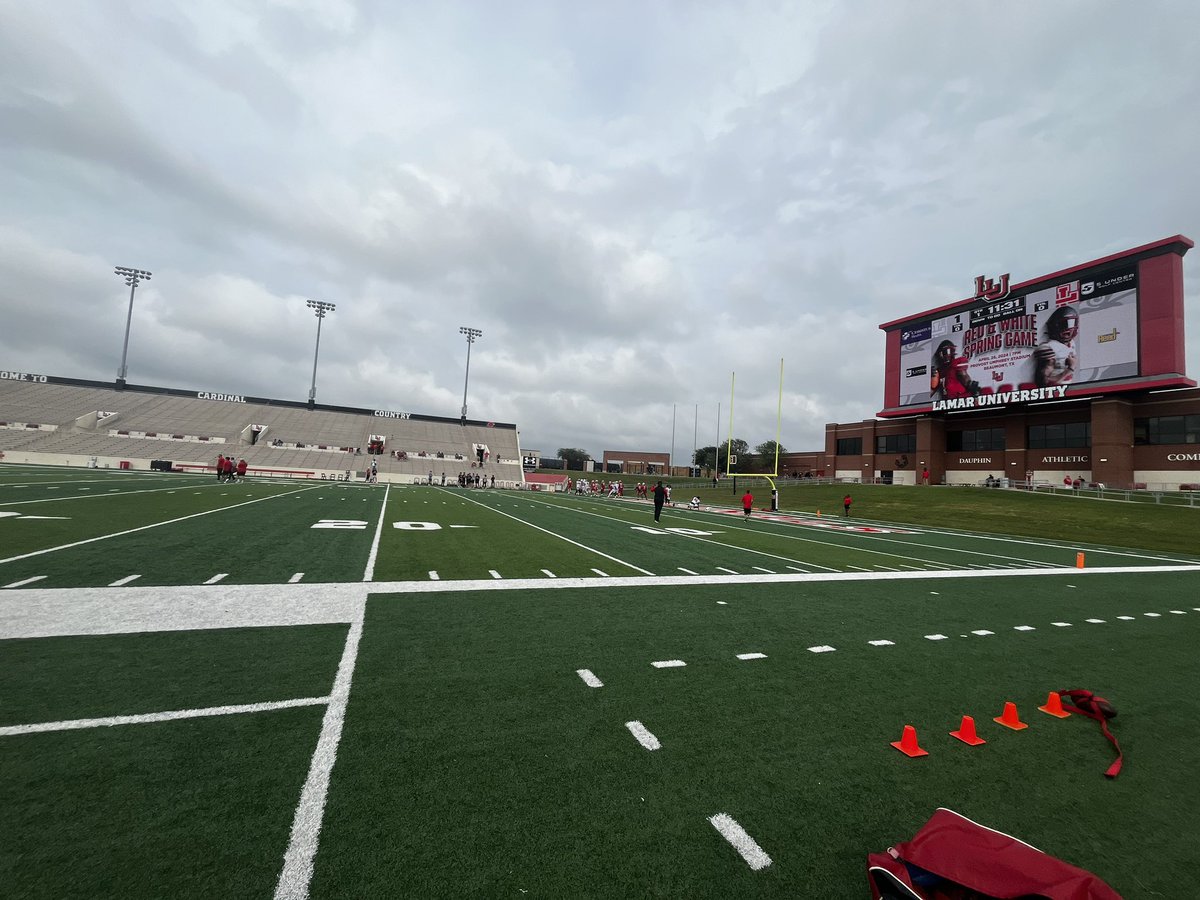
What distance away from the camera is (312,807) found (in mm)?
2615

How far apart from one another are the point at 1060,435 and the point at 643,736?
57.9m

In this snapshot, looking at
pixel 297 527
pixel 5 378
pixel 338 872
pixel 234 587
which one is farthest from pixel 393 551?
pixel 5 378

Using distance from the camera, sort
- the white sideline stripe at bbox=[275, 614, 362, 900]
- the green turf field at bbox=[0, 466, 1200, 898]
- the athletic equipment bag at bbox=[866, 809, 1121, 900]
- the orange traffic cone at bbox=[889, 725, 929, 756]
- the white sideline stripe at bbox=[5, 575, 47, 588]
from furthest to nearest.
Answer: the white sideline stripe at bbox=[5, 575, 47, 588] < the orange traffic cone at bbox=[889, 725, 929, 756] < the green turf field at bbox=[0, 466, 1200, 898] < the white sideline stripe at bbox=[275, 614, 362, 900] < the athletic equipment bag at bbox=[866, 809, 1121, 900]

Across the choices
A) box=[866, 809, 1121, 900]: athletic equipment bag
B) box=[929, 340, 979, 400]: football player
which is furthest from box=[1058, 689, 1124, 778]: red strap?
box=[929, 340, 979, 400]: football player

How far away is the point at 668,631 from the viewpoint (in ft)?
19.5

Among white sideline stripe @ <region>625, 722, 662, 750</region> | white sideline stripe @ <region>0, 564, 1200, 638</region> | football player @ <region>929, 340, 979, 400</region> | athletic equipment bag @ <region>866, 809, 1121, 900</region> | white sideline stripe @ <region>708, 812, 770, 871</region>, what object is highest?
football player @ <region>929, 340, 979, 400</region>

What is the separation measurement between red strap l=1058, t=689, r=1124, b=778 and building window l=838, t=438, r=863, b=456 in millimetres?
63136

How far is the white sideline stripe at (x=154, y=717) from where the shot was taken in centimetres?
328

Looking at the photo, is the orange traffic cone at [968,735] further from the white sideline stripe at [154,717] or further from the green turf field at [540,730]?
the white sideline stripe at [154,717]

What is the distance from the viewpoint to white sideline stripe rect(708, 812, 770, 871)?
2.38 meters

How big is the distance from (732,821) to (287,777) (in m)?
2.45

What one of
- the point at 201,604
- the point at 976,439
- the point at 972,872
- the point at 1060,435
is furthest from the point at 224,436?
the point at 1060,435

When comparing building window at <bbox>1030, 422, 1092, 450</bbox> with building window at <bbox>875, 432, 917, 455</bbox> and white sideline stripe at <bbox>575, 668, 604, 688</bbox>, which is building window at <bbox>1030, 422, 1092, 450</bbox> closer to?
building window at <bbox>875, 432, 917, 455</bbox>

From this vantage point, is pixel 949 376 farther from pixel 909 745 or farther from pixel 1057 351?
pixel 909 745
